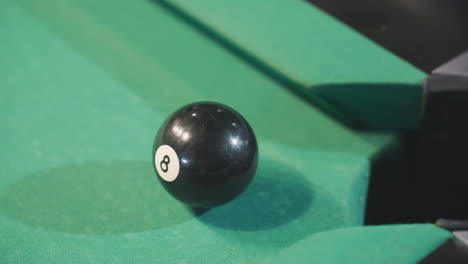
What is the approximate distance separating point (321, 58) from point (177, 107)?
59cm

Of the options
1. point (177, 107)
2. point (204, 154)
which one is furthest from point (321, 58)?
point (204, 154)

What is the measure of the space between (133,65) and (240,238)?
1.07 metres

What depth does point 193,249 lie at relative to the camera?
5.19 ft

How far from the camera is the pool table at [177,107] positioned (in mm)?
1595

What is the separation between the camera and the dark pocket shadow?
5.52ft

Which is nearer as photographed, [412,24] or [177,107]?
[177,107]

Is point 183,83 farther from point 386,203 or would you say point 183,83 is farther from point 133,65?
point 386,203

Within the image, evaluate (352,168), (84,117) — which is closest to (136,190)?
(84,117)

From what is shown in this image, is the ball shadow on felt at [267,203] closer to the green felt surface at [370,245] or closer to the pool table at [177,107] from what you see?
the pool table at [177,107]

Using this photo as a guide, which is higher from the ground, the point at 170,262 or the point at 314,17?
the point at 314,17

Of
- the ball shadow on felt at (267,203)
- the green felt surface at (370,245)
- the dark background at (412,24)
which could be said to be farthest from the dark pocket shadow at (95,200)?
the dark background at (412,24)

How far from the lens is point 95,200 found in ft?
5.83

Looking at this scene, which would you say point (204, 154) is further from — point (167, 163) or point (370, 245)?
point (370, 245)

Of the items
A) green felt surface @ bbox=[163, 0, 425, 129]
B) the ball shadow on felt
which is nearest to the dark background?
green felt surface @ bbox=[163, 0, 425, 129]
